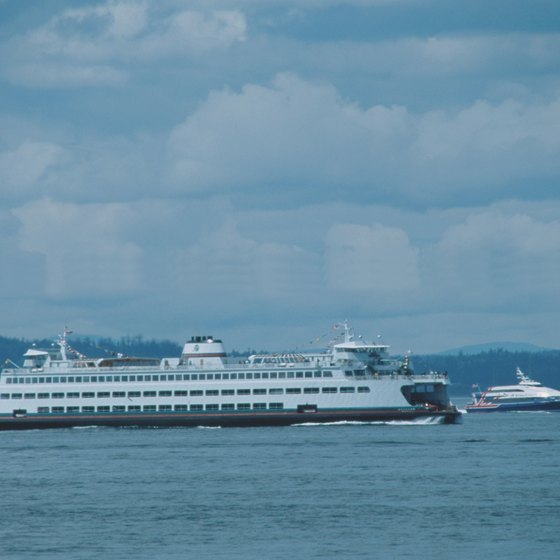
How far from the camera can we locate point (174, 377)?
120375 mm

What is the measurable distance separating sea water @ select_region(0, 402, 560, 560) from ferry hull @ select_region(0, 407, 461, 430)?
1345 cm

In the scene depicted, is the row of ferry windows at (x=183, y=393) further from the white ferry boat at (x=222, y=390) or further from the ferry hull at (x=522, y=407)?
the ferry hull at (x=522, y=407)

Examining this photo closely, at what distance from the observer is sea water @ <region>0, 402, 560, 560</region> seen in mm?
50438

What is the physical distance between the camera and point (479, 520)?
55.5 m

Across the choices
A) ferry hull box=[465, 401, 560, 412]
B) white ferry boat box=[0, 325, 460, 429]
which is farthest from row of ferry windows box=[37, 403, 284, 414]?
ferry hull box=[465, 401, 560, 412]

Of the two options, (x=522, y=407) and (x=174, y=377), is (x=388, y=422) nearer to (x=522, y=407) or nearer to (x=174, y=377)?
(x=174, y=377)

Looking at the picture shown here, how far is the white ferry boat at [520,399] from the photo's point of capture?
18950 centimetres

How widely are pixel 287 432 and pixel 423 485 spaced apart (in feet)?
141

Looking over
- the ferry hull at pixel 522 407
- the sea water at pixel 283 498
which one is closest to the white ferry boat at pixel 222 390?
the sea water at pixel 283 498

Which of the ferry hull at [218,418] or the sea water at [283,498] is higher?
the ferry hull at [218,418]

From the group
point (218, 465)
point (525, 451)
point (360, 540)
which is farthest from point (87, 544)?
point (525, 451)

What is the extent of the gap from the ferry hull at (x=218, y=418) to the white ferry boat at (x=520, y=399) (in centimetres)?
7226

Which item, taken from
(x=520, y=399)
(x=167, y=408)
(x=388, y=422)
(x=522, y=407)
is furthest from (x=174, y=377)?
(x=520, y=399)

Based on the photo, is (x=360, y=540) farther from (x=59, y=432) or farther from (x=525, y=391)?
(x=525, y=391)
